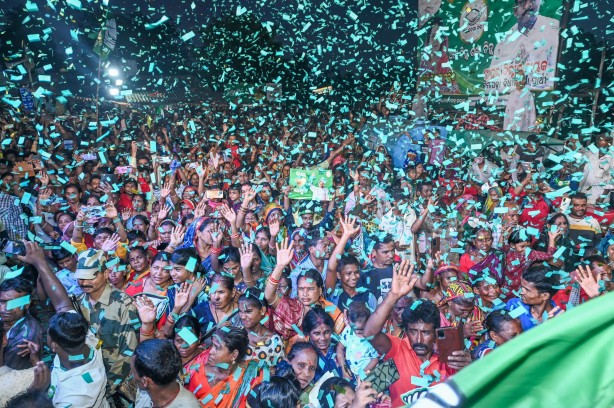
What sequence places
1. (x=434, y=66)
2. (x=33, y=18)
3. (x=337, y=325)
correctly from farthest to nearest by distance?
(x=33, y=18) < (x=434, y=66) < (x=337, y=325)

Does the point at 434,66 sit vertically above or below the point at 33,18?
below

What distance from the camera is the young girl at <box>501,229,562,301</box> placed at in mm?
4824

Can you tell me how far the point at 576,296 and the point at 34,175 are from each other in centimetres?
827

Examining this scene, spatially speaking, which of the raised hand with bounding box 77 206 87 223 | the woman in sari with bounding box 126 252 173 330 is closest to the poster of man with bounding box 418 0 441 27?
the raised hand with bounding box 77 206 87 223

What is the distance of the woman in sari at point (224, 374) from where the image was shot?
9.99 ft

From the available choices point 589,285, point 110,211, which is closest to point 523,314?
point 589,285

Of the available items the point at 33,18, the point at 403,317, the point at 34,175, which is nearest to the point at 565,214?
the point at 403,317

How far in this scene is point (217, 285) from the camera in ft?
12.8

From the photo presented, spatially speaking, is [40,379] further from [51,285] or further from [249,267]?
[249,267]

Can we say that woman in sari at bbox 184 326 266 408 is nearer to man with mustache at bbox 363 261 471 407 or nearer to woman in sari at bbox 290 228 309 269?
man with mustache at bbox 363 261 471 407

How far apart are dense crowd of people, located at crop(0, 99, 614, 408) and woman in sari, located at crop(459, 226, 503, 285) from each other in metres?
0.02

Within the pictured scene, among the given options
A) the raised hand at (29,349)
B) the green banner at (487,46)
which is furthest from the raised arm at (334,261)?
the green banner at (487,46)

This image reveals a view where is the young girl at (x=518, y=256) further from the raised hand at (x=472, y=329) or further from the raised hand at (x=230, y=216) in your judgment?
the raised hand at (x=230, y=216)

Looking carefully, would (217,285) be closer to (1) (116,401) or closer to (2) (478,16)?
(1) (116,401)
